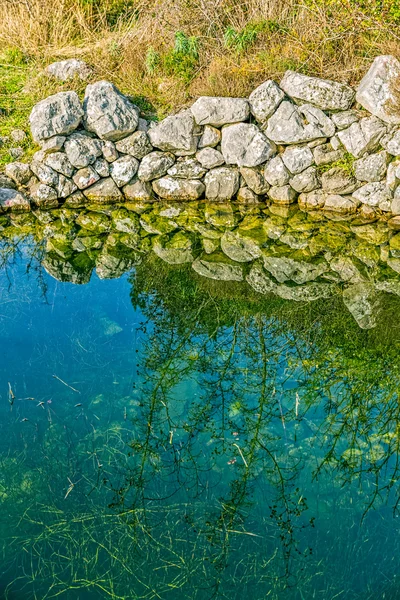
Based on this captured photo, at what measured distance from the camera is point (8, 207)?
336 inches

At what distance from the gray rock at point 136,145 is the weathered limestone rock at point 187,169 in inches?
17.7

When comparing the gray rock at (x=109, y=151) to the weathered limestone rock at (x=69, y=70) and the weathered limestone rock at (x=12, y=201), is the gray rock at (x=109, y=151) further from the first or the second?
the weathered limestone rock at (x=69, y=70)

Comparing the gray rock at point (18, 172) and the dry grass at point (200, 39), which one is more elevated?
the dry grass at point (200, 39)

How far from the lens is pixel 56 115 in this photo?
8406 millimetres

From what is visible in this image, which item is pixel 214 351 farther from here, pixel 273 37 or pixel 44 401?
pixel 273 37

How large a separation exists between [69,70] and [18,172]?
207 cm

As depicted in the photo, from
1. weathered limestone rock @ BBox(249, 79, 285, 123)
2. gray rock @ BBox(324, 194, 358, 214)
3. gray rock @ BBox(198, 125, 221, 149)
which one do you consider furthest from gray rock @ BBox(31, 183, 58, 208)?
gray rock @ BBox(324, 194, 358, 214)

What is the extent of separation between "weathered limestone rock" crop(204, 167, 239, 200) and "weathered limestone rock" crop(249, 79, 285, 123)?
83 cm

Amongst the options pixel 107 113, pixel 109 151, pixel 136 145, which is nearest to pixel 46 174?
pixel 109 151

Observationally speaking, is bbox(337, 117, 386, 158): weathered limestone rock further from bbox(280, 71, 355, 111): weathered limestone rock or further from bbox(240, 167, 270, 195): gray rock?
bbox(240, 167, 270, 195): gray rock

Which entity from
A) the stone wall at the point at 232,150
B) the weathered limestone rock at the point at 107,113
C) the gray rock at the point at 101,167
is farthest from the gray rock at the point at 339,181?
the gray rock at the point at 101,167

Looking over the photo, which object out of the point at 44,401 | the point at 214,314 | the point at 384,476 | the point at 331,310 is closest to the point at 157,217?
the point at 214,314

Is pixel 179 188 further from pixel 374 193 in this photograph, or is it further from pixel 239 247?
pixel 374 193

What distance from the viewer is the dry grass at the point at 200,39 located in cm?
831
